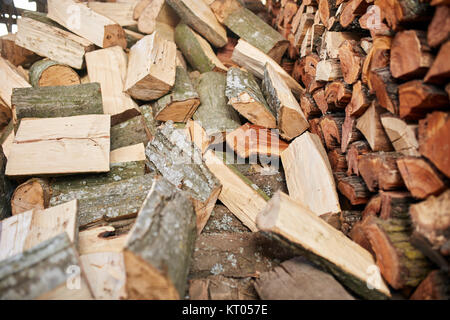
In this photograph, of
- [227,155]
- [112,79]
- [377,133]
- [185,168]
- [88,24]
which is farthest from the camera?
[88,24]

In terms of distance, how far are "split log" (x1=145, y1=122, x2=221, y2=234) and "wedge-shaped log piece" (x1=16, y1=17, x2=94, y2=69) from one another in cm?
145

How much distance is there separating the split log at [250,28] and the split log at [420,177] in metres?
1.96

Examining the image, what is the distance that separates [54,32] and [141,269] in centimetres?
281

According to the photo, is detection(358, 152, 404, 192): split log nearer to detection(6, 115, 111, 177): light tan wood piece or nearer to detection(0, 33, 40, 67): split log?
detection(6, 115, 111, 177): light tan wood piece

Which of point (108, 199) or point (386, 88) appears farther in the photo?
point (108, 199)

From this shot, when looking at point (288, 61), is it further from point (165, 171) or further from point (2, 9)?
point (2, 9)

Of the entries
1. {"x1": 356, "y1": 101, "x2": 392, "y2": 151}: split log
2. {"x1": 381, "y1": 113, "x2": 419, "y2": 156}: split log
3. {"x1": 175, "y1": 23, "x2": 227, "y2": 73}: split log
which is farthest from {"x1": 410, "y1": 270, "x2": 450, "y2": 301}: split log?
{"x1": 175, "y1": 23, "x2": 227, "y2": 73}: split log

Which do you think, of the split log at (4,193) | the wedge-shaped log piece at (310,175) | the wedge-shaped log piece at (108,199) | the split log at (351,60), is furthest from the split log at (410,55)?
the split log at (4,193)

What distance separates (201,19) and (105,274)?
252 cm

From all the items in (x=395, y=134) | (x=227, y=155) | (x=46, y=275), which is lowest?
(x=227, y=155)

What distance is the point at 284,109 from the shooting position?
7.20 ft

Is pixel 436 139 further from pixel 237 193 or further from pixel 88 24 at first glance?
pixel 88 24

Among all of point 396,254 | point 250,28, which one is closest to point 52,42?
point 250,28

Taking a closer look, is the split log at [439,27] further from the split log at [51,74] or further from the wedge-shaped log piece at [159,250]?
the split log at [51,74]
